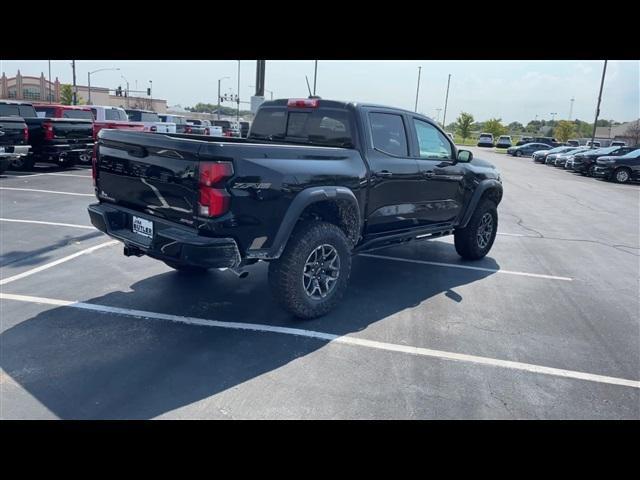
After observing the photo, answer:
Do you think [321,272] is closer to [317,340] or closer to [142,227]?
[317,340]

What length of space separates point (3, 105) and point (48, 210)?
759 cm

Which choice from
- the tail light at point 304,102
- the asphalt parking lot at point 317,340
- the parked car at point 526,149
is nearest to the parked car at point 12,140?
the asphalt parking lot at point 317,340

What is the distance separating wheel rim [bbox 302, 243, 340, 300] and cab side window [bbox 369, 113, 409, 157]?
4.33ft

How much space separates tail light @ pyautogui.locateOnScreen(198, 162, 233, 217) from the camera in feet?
12.5

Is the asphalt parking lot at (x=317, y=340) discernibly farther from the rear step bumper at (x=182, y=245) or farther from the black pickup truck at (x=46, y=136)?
the black pickup truck at (x=46, y=136)

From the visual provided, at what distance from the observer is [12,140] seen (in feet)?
42.4

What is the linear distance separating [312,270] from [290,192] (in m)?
0.83

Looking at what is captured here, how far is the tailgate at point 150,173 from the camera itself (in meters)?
3.92


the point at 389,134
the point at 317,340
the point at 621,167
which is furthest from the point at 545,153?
the point at 317,340

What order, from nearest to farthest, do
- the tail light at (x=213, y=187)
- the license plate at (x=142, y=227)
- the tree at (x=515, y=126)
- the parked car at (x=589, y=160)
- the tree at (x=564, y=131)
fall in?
the tail light at (x=213, y=187) → the license plate at (x=142, y=227) → the parked car at (x=589, y=160) → the tree at (x=564, y=131) → the tree at (x=515, y=126)

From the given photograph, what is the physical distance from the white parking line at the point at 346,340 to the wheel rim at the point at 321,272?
0.43m
